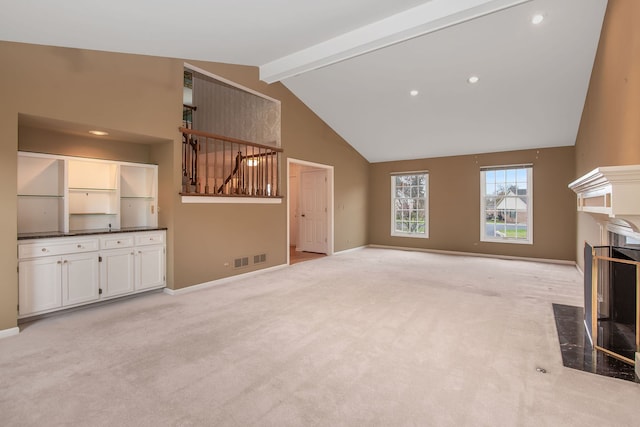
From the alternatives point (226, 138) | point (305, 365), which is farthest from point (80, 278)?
point (305, 365)

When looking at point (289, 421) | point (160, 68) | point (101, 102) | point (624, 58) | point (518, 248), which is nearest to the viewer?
point (289, 421)

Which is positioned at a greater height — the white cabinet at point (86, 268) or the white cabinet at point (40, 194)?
Result: the white cabinet at point (40, 194)

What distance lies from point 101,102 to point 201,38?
1.29 meters

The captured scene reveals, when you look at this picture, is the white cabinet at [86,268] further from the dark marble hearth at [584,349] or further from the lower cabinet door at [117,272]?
the dark marble hearth at [584,349]

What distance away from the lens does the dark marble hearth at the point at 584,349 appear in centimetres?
222

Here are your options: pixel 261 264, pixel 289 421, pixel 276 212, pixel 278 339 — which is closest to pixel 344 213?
pixel 276 212

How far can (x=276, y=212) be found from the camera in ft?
18.8

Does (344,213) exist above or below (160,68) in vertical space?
below

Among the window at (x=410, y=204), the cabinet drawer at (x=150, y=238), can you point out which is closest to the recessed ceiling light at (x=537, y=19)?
the window at (x=410, y=204)

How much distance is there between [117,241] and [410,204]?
6.68 metres

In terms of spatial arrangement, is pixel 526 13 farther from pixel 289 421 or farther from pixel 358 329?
pixel 289 421

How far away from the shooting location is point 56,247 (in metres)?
3.23

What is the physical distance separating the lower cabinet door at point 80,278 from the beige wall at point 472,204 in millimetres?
6712

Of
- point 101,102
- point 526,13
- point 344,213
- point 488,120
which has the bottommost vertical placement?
point 344,213
